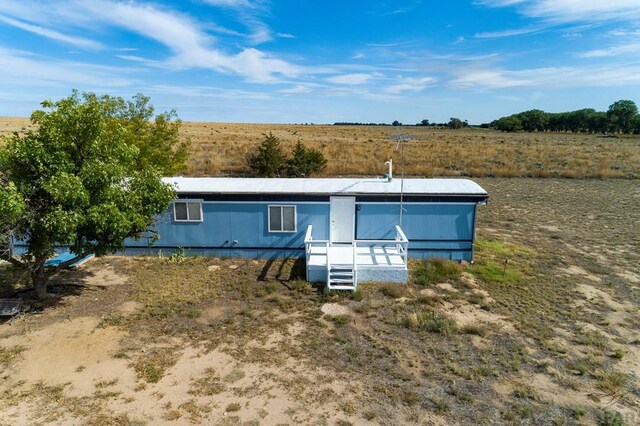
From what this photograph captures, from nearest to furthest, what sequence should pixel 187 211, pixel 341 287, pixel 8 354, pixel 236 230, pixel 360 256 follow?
pixel 8 354 → pixel 341 287 → pixel 360 256 → pixel 187 211 → pixel 236 230

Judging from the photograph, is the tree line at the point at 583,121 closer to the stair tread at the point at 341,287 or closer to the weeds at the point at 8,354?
the stair tread at the point at 341,287

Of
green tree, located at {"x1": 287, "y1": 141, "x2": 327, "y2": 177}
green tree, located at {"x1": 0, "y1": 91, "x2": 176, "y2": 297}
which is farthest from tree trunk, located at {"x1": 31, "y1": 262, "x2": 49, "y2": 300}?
green tree, located at {"x1": 287, "y1": 141, "x2": 327, "y2": 177}

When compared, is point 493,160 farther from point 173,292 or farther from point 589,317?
point 173,292

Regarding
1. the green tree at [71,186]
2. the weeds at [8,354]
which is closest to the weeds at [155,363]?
the weeds at [8,354]

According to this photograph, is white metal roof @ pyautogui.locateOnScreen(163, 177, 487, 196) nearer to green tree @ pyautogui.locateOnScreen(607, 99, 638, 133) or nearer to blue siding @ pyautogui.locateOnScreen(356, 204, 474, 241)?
blue siding @ pyautogui.locateOnScreen(356, 204, 474, 241)

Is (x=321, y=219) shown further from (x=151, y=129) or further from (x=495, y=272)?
(x=151, y=129)

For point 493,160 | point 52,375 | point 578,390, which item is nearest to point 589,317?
point 578,390

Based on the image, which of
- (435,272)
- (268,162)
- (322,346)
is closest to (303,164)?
(268,162)
